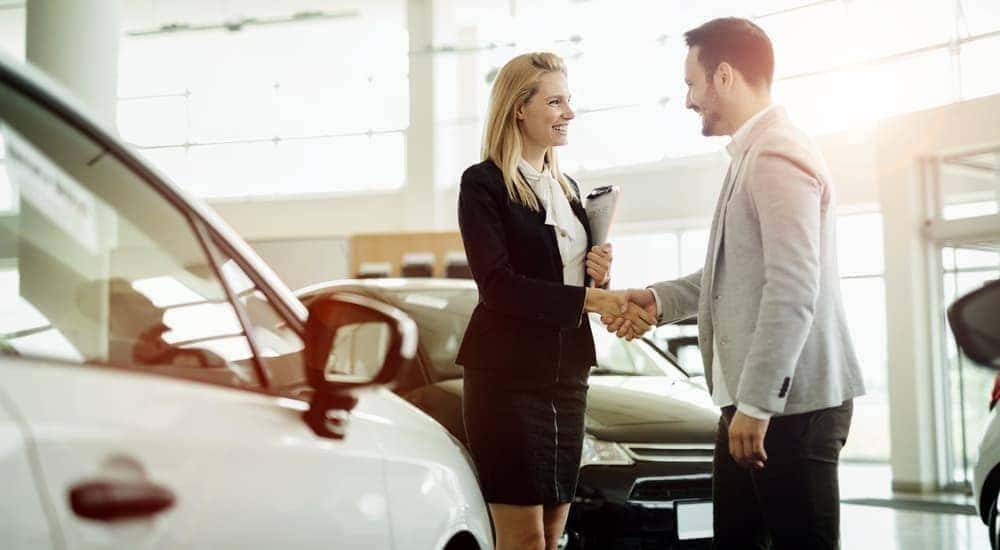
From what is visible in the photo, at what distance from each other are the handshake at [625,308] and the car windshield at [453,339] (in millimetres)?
1712

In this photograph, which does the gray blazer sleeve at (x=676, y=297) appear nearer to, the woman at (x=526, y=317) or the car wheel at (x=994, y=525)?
the woman at (x=526, y=317)

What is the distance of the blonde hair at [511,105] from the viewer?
3110 mm

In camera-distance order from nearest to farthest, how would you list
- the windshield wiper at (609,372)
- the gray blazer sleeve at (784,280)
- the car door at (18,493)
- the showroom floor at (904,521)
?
the car door at (18,493)
the gray blazer sleeve at (784,280)
the windshield wiper at (609,372)
the showroom floor at (904,521)

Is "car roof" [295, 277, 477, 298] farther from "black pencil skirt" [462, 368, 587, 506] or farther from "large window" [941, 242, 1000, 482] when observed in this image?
"large window" [941, 242, 1000, 482]

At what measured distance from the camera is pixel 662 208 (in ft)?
56.6

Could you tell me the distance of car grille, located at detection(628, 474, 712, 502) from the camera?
4375mm

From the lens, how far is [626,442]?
4508 mm

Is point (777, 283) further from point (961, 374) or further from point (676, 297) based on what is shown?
point (961, 374)

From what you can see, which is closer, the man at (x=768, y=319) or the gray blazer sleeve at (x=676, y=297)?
the man at (x=768, y=319)

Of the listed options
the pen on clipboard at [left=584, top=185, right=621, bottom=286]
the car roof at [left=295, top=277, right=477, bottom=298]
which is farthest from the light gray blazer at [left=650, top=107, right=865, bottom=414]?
the car roof at [left=295, top=277, right=477, bottom=298]

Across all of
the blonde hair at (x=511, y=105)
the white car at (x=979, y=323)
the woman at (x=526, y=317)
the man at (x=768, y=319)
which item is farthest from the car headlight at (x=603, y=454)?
the white car at (x=979, y=323)

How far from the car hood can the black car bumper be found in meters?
0.17

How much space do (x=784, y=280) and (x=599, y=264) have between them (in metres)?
0.77

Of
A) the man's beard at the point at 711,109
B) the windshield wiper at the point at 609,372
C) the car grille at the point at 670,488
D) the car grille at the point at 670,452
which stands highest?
the man's beard at the point at 711,109
